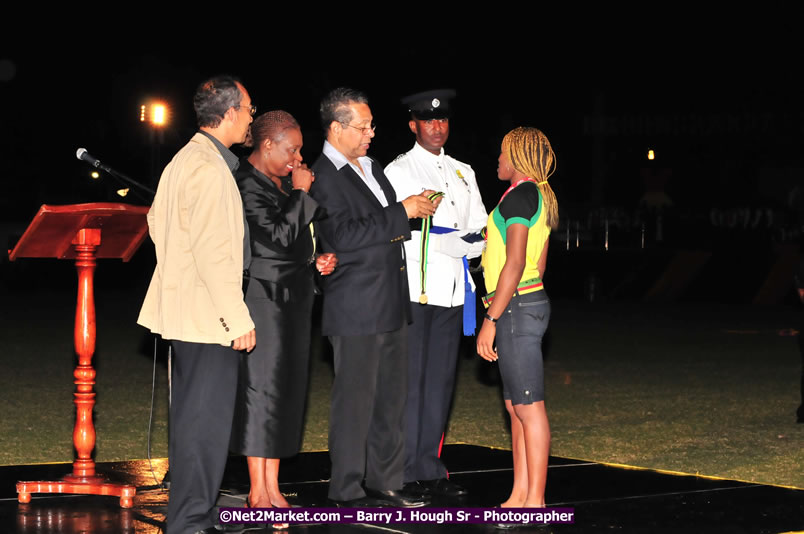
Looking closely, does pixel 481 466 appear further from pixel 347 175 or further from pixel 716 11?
pixel 716 11

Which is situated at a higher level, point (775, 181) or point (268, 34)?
point (268, 34)

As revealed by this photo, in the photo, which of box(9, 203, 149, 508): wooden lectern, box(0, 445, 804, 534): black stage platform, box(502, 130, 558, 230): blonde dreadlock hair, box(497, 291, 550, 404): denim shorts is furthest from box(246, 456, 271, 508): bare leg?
box(502, 130, 558, 230): blonde dreadlock hair

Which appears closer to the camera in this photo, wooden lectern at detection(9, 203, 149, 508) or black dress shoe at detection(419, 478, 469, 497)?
wooden lectern at detection(9, 203, 149, 508)

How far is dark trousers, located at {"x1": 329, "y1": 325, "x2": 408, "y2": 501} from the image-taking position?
20.2 feet

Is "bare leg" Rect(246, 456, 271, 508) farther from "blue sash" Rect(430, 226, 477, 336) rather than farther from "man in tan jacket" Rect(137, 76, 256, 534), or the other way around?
"blue sash" Rect(430, 226, 477, 336)

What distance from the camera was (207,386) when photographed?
5.18m

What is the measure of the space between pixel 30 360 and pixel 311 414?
16.0 feet

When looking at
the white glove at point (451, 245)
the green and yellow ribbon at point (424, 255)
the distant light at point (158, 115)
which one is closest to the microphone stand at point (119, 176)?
the green and yellow ribbon at point (424, 255)

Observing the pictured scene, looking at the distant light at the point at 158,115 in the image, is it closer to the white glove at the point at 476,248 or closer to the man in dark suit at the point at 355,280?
the white glove at the point at 476,248

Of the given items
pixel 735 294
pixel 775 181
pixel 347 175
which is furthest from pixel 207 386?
pixel 775 181

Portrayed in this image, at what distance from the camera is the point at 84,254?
6.42 meters

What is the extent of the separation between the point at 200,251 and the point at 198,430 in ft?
2.48

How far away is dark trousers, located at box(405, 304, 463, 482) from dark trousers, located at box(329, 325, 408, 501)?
36 cm

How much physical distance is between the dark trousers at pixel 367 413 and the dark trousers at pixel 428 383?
361mm
